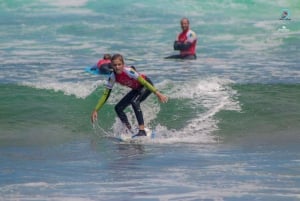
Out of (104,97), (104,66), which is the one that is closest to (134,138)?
(104,97)

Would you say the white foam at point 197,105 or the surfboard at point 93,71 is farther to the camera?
the surfboard at point 93,71

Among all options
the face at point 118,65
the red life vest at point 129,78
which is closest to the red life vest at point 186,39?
the red life vest at point 129,78

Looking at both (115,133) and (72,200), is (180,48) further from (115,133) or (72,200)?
(72,200)

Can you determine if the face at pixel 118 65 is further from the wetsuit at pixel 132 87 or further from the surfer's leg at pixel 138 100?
the surfer's leg at pixel 138 100

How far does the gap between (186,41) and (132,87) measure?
7.63 m

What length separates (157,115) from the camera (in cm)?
1434

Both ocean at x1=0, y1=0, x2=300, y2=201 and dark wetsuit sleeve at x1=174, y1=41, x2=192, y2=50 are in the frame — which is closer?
ocean at x1=0, y1=0, x2=300, y2=201

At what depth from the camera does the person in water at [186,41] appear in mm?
19469

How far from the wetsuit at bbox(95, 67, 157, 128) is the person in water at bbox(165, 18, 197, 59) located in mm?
7286

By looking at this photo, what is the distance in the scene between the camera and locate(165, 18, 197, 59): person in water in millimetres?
19469

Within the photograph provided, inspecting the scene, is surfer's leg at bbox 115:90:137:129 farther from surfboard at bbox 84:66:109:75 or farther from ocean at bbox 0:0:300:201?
surfboard at bbox 84:66:109:75

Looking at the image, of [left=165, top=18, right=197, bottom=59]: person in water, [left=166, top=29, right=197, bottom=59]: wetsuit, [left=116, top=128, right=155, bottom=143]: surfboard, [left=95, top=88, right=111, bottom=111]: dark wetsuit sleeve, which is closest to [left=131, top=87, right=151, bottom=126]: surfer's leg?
[left=116, top=128, right=155, bottom=143]: surfboard

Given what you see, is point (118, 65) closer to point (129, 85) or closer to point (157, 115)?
point (129, 85)

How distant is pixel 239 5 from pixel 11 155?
25621mm
